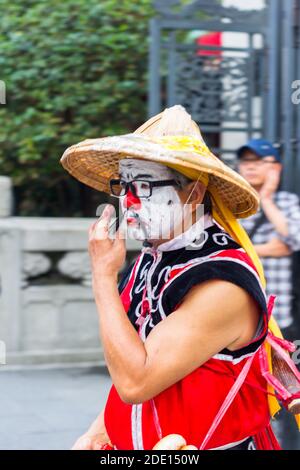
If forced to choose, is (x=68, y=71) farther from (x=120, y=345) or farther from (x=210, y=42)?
(x=120, y=345)

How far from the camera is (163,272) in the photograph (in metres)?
2.07

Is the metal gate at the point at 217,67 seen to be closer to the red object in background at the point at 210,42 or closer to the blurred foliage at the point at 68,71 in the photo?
the red object in background at the point at 210,42

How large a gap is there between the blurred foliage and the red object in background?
58 cm

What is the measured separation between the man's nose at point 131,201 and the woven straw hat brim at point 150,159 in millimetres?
95

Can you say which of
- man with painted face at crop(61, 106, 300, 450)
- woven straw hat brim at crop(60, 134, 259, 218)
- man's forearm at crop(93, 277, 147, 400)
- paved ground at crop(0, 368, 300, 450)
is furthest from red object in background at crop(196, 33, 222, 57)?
man's forearm at crop(93, 277, 147, 400)

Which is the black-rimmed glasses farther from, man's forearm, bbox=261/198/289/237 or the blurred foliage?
the blurred foliage

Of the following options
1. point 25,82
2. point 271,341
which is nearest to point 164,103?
point 25,82

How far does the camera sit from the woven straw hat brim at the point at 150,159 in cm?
196

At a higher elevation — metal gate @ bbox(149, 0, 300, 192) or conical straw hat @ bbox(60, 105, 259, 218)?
conical straw hat @ bbox(60, 105, 259, 218)

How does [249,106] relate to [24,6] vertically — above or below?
below

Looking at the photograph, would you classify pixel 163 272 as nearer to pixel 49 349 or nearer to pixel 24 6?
pixel 49 349

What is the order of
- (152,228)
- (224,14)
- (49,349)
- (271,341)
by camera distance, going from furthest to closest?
(49,349)
(224,14)
(271,341)
(152,228)

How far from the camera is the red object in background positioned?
5.48m

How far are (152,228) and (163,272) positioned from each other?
0.12 metres
